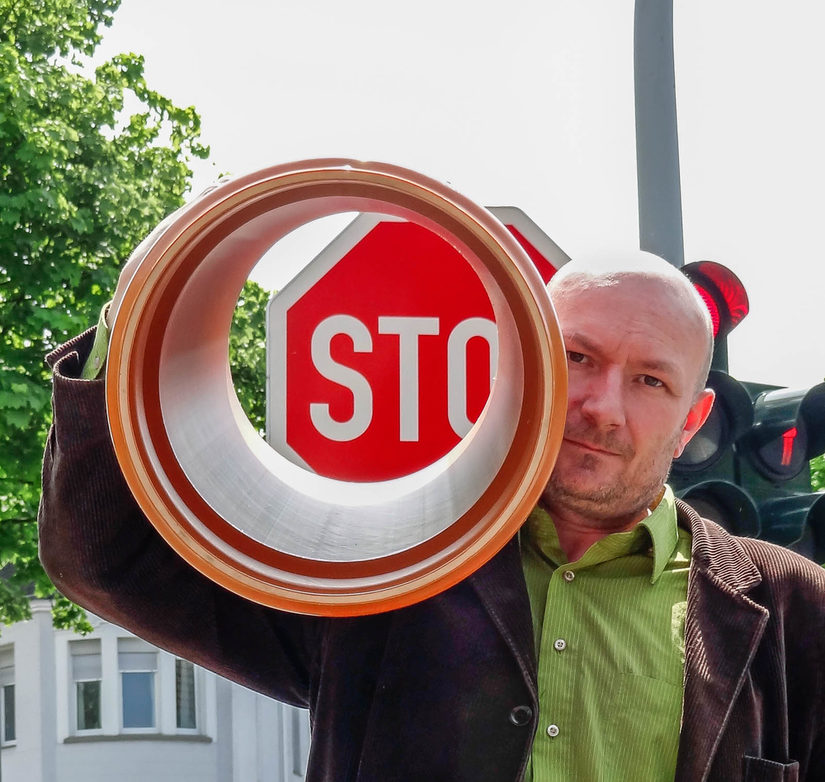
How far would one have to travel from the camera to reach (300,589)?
5.55 ft

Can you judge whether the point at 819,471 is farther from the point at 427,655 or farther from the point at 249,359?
the point at 427,655

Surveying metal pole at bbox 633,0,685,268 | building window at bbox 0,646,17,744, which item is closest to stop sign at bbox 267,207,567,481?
metal pole at bbox 633,0,685,268

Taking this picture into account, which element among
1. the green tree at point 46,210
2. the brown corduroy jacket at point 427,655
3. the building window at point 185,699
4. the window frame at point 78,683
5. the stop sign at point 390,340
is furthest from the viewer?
the building window at point 185,699

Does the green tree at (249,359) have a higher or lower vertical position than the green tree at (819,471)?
higher

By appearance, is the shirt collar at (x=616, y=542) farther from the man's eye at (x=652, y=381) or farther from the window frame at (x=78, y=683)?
the window frame at (x=78, y=683)

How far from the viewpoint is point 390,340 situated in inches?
137

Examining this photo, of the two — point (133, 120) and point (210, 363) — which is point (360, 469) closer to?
point (210, 363)

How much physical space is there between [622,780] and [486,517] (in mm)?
649

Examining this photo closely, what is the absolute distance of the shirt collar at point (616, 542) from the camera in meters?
2.32

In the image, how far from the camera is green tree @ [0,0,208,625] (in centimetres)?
1037

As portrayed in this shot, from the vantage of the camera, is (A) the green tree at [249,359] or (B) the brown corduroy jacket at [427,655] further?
(A) the green tree at [249,359]

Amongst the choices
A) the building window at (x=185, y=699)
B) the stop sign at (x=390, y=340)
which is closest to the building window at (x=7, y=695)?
the building window at (x=185, y=699)

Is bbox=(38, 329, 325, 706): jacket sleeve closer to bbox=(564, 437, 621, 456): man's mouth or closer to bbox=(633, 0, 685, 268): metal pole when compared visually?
bbox=(564, 437, 621, 456): man's mouth

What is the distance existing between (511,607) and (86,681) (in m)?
25.1
